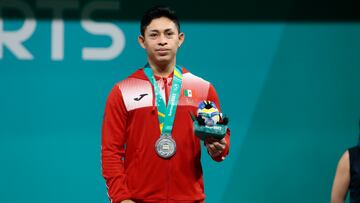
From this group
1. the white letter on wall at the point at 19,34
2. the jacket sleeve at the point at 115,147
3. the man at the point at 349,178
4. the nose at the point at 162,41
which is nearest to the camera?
the man at the point at 349,178

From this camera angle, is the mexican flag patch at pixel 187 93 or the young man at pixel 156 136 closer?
the young man at pixel 156 136

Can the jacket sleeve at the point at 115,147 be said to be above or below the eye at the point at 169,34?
below

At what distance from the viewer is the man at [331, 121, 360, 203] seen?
10.5 ft

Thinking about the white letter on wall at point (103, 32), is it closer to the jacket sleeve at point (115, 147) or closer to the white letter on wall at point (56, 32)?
the white letter on wall at point (56, 32)

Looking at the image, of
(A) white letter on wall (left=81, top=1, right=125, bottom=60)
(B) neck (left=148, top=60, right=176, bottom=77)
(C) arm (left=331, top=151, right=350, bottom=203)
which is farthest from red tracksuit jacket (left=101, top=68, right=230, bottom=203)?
(A) white letter on wall (left=81, top=1, right=125, bottom=60)

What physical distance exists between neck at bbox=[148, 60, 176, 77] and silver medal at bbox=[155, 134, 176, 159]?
37 cm

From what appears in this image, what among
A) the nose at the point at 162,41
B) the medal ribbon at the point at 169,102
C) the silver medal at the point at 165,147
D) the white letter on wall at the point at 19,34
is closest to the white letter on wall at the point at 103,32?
the white letter on wall at the point at 19,34

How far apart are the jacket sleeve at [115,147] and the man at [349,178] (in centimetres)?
99

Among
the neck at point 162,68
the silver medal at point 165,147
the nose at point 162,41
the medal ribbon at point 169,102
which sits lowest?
the silver medal at point 165,147

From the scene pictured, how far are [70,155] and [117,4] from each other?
46.2 inches

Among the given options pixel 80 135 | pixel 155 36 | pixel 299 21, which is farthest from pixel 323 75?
pixel 155 36

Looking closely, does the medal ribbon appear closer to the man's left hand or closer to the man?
the man's left hand

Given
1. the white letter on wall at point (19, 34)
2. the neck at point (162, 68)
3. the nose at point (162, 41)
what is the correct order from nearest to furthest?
the nose at point (162, 41)
the neck at point (162, 68)
the white letter on wall at point (19, 34)

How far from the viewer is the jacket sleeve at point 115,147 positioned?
348 centimetres
